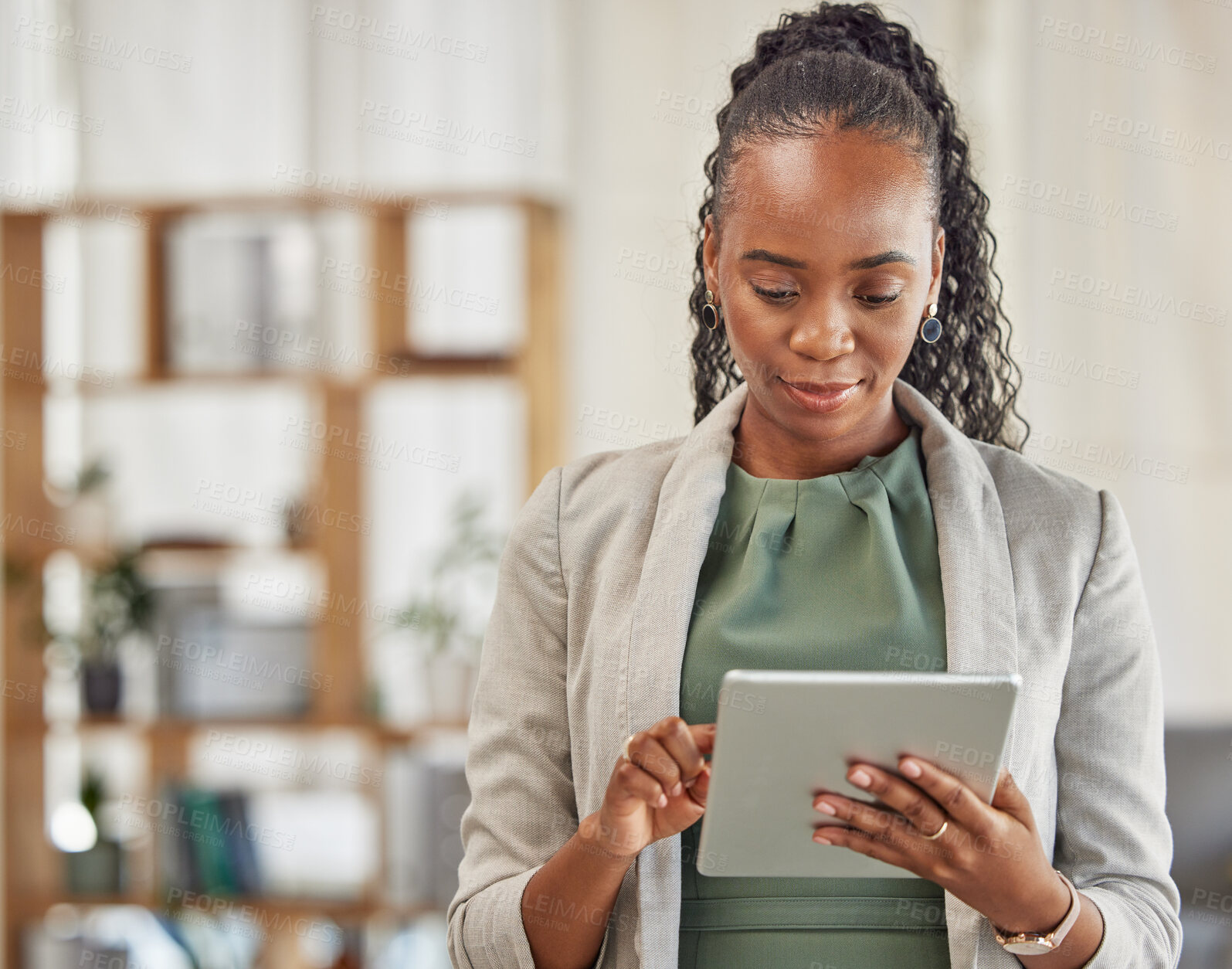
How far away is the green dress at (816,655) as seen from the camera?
1.12 m

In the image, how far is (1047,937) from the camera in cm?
103

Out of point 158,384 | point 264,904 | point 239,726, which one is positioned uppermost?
point 158,384

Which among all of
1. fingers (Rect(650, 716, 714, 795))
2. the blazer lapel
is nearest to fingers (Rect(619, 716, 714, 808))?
fingers (Rect(650, 716, 714, 795))

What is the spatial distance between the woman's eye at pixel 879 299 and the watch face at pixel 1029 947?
55 centimetres

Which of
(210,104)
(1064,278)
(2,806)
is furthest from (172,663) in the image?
(1064,278)

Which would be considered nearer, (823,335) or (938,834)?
(938,834)

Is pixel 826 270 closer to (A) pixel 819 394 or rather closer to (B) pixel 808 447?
(A) pixel 819 394

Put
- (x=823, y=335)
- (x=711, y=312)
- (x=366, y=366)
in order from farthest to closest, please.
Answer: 1. (x=366, y=366)
2. (x=711, y=312)
3. (x=823, y=335)

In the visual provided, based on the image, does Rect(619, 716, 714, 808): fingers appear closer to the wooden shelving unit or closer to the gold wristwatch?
the gold wristwatch

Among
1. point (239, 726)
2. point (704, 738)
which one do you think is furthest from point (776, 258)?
point (239, 726)

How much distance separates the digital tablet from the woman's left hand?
0.04ft

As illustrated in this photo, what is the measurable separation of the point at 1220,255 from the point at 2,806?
10.7 ft

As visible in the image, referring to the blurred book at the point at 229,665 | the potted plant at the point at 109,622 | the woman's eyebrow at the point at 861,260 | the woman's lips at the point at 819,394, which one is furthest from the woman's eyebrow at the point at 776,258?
the potted plant at the point at 109,622

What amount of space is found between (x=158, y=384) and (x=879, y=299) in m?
2.41
